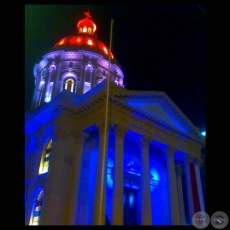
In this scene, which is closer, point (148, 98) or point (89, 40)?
point (148, 98)

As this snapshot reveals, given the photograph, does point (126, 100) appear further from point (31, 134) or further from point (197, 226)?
point (197, 226)

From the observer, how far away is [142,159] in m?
18.7

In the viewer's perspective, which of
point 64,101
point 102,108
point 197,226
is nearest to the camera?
point 197,226

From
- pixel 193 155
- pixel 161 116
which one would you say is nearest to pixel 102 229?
pixel 161 116

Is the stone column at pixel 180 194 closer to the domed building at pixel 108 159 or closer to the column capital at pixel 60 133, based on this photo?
the domed building at pixel 108 159

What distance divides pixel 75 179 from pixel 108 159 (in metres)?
3.87

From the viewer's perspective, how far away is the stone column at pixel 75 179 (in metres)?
16.8

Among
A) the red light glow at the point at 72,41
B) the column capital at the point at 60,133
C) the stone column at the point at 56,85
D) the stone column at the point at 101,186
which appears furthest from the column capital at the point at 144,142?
the red light glow at the point at 72,41

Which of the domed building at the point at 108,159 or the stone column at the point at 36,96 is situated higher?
the stone column at the point at 36,96

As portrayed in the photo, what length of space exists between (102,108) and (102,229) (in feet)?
28.7

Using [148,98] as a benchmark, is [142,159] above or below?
below

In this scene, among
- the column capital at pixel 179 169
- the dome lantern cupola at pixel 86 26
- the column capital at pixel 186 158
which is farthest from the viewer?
the dome lantern cupola at pixel 86 26

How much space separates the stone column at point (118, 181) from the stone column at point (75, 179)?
2.64 m

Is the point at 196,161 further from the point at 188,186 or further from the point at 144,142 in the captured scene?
the point at 144,142
